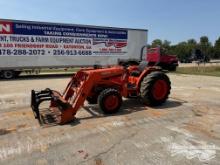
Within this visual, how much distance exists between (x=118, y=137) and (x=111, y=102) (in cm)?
169

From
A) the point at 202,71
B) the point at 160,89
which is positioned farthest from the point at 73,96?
the point at 202,71

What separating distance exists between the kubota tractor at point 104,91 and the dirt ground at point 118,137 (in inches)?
11.9

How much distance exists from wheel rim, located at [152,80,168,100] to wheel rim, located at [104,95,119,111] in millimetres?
1383

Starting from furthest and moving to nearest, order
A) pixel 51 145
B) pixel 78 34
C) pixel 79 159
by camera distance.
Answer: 1. pixel 78 34
2. pixel 51 145
3. pixel 79 159

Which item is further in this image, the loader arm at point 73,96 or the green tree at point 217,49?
the green tree at point 217,49

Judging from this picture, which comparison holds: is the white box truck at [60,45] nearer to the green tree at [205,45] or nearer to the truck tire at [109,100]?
the truck tire at [109,100]

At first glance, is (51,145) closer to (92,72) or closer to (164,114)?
(92,72)

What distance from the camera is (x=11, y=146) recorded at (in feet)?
14.7

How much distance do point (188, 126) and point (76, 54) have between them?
1346 centimetres

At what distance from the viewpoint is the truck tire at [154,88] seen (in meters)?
→ 7.04

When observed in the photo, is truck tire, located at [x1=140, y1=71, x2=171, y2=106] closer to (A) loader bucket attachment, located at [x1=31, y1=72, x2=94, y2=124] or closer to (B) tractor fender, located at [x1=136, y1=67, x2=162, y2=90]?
(B) tractor fender, located at [x1=136, y1=67, x2=162, y2=90]

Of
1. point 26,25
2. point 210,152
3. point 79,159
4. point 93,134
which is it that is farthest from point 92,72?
point 26,25

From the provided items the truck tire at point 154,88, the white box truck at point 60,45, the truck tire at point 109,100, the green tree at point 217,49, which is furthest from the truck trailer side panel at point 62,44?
the green tree at point 217,49

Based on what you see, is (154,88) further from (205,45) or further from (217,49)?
(205,45)
